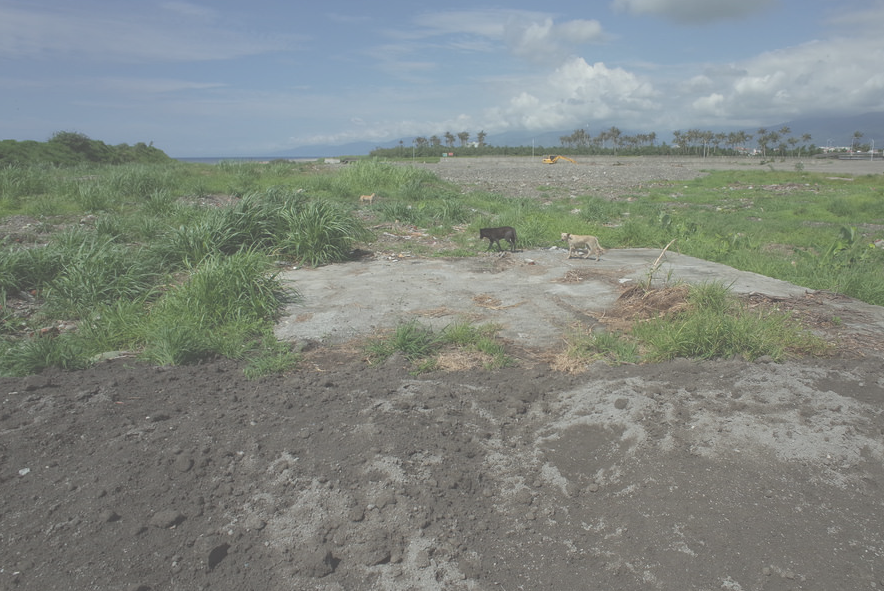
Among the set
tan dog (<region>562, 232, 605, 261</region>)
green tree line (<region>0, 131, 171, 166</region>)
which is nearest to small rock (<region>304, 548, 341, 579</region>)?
tan dog (<region>562, 232, 605, 261</region>)

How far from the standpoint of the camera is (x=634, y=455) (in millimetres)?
→ 3102

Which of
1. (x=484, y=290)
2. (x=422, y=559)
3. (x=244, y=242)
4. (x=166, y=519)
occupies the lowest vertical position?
(x=422, y=559)

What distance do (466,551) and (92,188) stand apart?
452 inches

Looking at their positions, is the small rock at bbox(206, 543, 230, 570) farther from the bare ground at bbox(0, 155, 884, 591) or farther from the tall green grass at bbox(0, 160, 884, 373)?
the tall green grass at bbox(0, 160, 884, 373)

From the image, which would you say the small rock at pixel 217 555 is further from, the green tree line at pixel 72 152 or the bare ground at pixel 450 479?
the green tree line at pixel 72 152

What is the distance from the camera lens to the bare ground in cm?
241

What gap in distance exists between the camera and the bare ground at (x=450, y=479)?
2406 millimetres

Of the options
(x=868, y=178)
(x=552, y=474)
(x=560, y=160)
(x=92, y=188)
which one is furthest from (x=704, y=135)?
(x=552, y=474)

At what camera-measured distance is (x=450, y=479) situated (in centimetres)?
297

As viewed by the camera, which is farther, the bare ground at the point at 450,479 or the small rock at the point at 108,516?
the small rock at the point at 108,516

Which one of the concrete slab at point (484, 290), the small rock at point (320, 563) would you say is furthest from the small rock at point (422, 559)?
the concrete slab at point (484, 290)

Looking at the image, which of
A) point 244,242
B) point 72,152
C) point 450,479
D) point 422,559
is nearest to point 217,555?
point 422,559

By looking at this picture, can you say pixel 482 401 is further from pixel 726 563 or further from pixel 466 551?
pixel 726 563

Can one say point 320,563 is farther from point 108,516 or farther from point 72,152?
point 72,152
